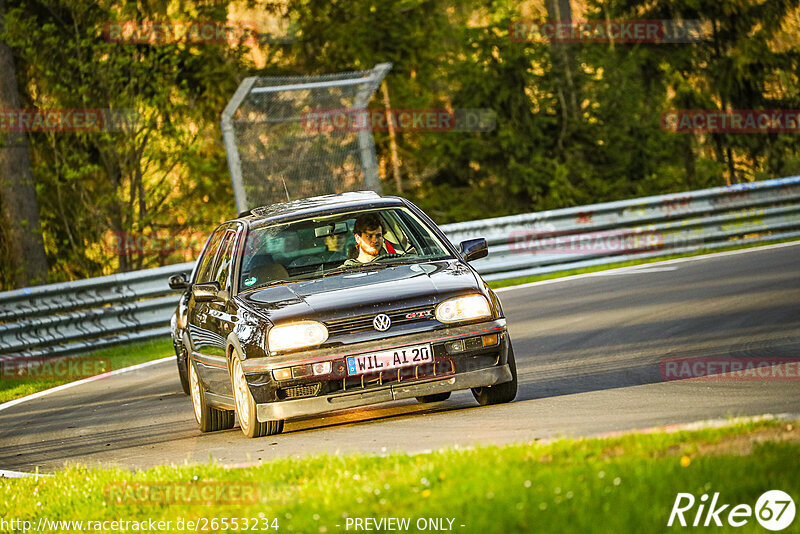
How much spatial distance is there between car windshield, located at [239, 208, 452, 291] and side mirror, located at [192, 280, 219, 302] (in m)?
0.25

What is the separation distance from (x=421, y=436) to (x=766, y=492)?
3.04 m

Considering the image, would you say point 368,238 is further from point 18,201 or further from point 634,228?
point 18,201

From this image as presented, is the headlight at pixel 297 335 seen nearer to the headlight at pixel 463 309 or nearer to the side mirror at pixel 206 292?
the headlight at pixel 463 309

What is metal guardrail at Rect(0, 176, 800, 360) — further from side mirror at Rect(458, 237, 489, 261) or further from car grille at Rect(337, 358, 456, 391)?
car grille at Rect(337, 358, 456, 391)

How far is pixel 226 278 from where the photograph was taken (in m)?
9.27

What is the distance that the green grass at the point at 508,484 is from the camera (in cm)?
484

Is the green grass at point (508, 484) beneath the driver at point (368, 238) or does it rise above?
beneath

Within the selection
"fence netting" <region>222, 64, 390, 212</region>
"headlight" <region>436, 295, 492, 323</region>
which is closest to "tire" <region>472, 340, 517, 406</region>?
"headlight" <region>436, 295, 492, 323</region>

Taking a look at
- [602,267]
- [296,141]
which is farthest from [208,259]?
[602,267]

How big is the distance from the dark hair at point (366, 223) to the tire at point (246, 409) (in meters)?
1.53

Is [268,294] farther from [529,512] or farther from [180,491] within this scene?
[529,512]

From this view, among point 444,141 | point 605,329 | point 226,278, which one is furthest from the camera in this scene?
point 444,141

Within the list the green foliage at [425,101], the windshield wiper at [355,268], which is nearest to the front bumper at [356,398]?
the windshield wiper at [355,268]

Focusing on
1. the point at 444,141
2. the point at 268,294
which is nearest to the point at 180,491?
the point at 268,294
